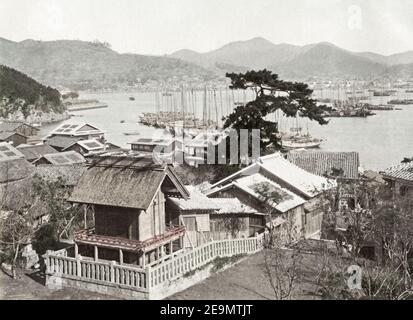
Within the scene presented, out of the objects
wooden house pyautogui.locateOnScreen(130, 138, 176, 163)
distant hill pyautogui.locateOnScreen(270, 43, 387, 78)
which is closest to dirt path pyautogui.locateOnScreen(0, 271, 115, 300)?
wooden house pyautogui.locateOnScreen(130, 138, 176, 163)

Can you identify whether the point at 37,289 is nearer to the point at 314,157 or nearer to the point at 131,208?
the point at 131,208

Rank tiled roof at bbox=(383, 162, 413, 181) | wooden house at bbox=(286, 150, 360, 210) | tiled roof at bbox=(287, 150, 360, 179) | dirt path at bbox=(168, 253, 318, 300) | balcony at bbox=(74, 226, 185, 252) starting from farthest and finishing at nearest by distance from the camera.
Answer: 1. tiled roof at bbox=(287, 150, 360, 179)
2. wooden house at bbox=(286, 150, 360, 210)
3. tiled roof at bbox=(383, 162, 413, 181)
4. balcony at bbox=(74, 226, 185, 252)
5. dirt path at bbox=(168, 253, 318, 300)

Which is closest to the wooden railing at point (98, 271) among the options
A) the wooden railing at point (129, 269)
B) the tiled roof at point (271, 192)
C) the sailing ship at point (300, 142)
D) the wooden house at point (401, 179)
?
the wooden railing at point (129, 269)

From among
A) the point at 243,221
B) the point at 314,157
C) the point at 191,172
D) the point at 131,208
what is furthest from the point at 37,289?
the point at 314,157

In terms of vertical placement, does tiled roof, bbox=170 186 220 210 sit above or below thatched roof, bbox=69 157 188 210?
below

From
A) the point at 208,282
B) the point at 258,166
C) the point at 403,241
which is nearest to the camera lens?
the point at 208,282

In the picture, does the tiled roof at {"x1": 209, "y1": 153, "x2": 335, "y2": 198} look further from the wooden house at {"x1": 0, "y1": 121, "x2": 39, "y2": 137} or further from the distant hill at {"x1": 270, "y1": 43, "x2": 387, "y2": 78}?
the distant hill at {"x1": 270, "y1": 43, "x2": 387, "y2": 78}

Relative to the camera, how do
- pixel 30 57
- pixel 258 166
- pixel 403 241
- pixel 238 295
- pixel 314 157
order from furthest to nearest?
pixel 30 57, pixel 314 157, pixel 258 166, pixel 403 241, pixel 238 295
